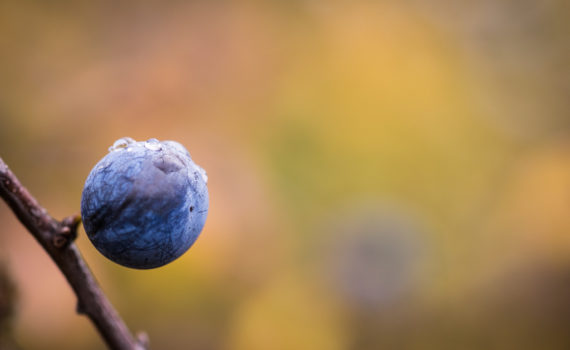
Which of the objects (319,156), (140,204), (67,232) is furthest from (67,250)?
(319,156)

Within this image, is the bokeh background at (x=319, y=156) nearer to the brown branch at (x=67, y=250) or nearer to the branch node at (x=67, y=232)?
the brown branch at (x=67, y=250)

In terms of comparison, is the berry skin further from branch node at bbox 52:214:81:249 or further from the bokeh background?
the bokeh background

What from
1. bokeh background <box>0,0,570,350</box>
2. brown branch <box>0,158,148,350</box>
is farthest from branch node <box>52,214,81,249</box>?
bokeh background <box>0,0,570,350</box>

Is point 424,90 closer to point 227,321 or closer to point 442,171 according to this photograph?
point 442,171

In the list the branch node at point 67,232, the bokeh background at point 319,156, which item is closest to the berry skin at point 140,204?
the branch node at point 67,232

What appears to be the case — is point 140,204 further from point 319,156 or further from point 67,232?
point 319,156

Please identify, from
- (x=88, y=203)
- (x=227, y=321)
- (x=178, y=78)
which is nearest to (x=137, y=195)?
(x=88, y=203)
